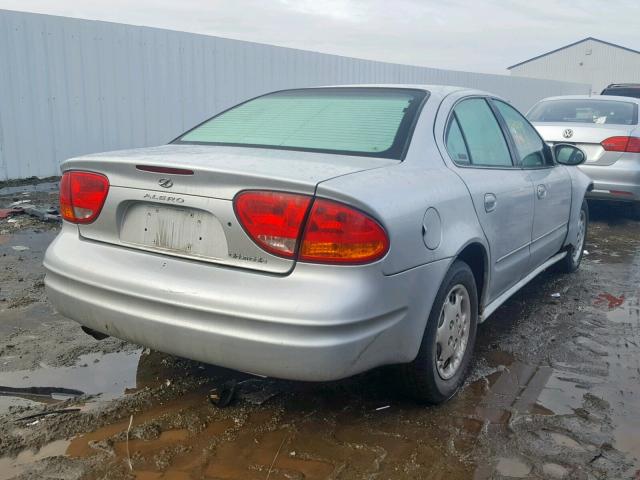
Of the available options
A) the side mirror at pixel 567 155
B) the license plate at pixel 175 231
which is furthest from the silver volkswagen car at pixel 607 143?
the license plate at pixel 175 231

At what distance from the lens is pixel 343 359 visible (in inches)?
94.8

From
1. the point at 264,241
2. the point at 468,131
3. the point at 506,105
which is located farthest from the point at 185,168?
the point at 506,105

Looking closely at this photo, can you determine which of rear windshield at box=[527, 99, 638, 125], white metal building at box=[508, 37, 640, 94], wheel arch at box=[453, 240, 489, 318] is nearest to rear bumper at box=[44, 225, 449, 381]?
wheel arch at box=[453, 240, 489, 318]

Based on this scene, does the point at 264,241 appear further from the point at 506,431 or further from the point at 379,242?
the point at 506,431

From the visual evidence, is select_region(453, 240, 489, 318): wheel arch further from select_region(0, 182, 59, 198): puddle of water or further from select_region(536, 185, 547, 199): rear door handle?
select_region(0, 182, 59, 198): puddle of water

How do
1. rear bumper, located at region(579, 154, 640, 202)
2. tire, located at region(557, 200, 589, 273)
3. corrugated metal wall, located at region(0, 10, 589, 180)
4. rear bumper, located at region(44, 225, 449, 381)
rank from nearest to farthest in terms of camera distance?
rear bumper, located at region(44, 225, 449, 381)
tire, located at region(557, 200, 589, 273)
rear bumper, located at region(579, 154, 640, 202)
corrugated metal wall, located at region(0, 10, 589, 180)

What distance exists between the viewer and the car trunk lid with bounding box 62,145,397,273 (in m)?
2.48

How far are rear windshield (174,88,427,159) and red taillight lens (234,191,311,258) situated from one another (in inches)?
25.8

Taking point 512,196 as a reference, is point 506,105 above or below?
above

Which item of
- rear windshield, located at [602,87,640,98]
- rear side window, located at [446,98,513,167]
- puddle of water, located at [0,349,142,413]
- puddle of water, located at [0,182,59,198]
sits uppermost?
rear windshield, located at [602,87,640,98]

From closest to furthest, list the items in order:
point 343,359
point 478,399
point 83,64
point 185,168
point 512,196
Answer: point 343,359
point 185,168
point 478,399
point 512,196
point 83,64

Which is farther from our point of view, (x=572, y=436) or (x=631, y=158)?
(x=631, y=158)

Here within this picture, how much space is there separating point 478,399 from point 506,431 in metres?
0.33

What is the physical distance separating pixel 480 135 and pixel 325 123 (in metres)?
1.02
